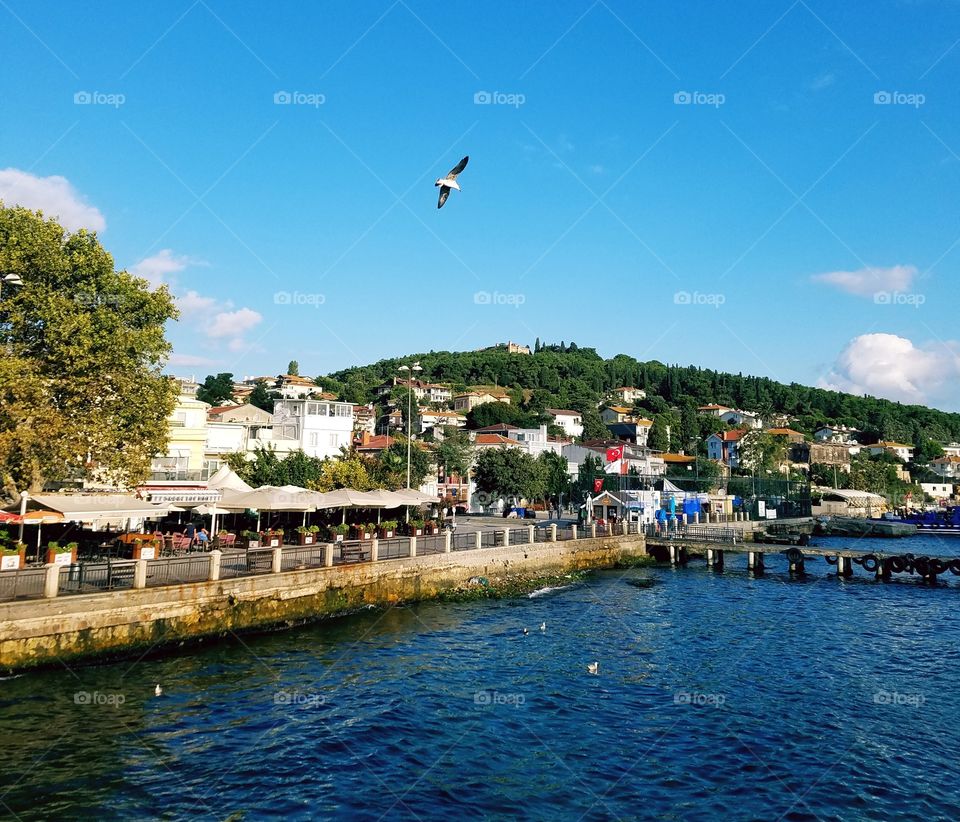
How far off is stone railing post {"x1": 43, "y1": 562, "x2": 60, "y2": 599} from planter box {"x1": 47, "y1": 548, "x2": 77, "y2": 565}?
179 centimetres

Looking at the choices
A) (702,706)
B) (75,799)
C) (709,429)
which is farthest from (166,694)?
(709,429)

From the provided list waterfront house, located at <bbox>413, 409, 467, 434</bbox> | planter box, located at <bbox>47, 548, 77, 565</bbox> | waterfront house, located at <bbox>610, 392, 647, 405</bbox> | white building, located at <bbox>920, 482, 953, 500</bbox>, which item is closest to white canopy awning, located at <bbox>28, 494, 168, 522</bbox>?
planter box, located at <bbox>47, 548, 77, 565</bbox>

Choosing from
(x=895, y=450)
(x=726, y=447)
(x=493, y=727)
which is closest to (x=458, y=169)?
(x=493, y=727)

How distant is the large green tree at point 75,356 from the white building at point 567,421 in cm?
11550

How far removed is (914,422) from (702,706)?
683 feet

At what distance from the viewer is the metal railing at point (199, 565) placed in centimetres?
1780

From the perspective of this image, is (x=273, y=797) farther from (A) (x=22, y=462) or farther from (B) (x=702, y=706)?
(A) (x=22, y=462)

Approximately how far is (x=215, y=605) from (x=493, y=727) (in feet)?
33.7

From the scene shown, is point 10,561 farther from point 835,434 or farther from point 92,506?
point 835,434

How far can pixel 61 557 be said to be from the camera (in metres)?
19.6

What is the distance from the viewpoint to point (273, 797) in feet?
39.4

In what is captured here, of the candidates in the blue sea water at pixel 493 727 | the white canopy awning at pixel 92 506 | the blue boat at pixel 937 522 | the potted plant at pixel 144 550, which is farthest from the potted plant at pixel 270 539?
the blue boat at pixel 937 522

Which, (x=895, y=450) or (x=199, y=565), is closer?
(x=199, y=565)

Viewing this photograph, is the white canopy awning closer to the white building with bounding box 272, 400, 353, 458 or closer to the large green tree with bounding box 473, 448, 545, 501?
the white building with bounding box 272, 400, 353, 458
